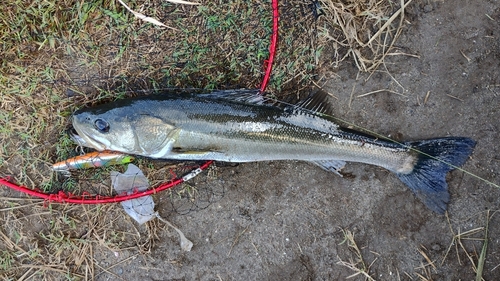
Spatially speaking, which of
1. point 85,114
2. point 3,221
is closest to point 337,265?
point 85,114

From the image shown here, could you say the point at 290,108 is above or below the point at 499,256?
above

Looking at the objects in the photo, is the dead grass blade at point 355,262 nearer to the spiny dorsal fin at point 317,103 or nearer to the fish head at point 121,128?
the spiny dorsal fin at point 317,103

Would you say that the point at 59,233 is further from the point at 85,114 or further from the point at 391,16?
the point at 391,16

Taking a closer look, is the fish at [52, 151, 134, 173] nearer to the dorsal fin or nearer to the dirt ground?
the dirt ground

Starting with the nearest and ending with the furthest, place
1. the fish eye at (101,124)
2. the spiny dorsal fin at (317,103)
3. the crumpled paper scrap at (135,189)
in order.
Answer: the fish eye at (101,124) → the spiny dorsal fin at (317,103) → the crumpled paper scrap at (135,189)

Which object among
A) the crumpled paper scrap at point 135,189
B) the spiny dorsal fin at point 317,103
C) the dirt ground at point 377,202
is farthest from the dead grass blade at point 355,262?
the crumpled paper scrap at point 135,189

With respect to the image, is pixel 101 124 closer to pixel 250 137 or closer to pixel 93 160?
pixel 93 160
